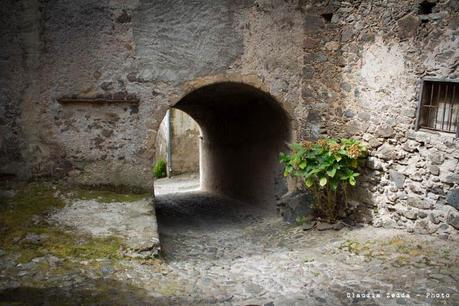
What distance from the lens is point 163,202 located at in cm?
855

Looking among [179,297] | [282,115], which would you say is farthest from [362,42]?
[179,297]

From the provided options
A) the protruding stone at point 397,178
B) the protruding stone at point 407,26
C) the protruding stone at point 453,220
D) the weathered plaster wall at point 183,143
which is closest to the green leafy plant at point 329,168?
the protruding stone at point 397,178

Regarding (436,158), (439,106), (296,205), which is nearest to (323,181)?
(296,205)

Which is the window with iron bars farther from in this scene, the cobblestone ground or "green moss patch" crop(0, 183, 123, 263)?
"green moss patch" crop(0, 183, 123, 263)

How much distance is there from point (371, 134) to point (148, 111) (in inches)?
107

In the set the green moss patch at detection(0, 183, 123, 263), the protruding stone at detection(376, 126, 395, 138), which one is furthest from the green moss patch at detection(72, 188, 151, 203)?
the protruding stone at detection(376, 126, 395, 138)

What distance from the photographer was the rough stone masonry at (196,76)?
16.0 ft

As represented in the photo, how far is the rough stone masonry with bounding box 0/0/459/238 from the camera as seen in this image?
488 centimetres

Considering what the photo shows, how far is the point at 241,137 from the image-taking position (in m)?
7.97

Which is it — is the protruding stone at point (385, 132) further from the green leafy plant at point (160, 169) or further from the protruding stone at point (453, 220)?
the green leafy plant at point (160, 169)

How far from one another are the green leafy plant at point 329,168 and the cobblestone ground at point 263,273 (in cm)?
37

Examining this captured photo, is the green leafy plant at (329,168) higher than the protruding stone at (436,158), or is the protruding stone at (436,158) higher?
the protruding stone at (436,158)

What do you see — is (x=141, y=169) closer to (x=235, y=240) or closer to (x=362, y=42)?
(x=235, y=240)

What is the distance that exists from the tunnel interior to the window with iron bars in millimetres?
1885
